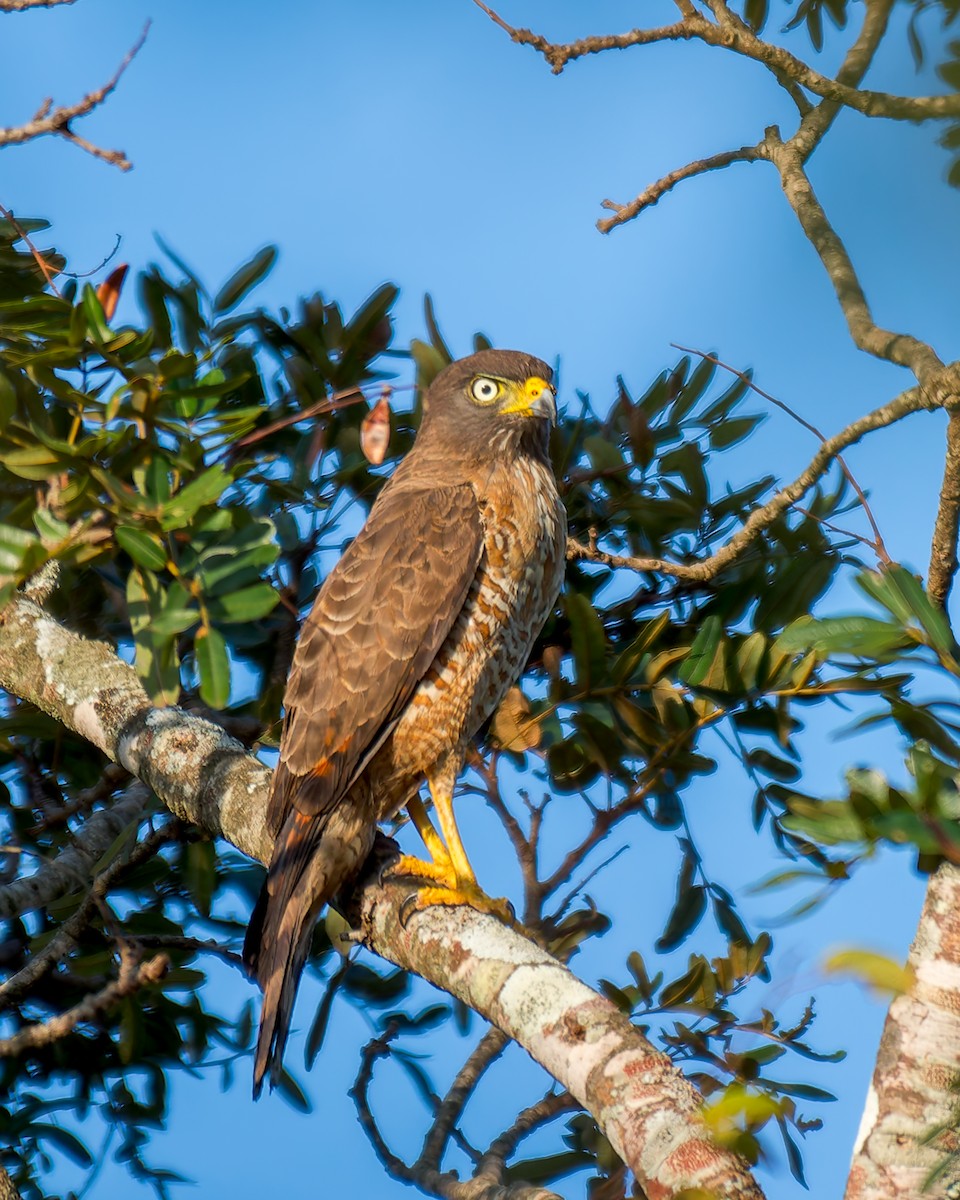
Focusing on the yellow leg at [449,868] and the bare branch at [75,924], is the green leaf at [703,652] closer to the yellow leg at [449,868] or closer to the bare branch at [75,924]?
the yellow leg at [449,868]

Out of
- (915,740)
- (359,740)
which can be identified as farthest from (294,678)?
(915,740)

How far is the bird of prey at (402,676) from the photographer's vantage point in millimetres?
2992

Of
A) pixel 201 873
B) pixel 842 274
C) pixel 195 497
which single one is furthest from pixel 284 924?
pixel 842 274

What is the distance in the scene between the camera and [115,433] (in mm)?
2379

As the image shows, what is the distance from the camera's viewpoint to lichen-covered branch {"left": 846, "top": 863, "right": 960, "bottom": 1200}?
5.06 ft

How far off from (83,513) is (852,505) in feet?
6.38

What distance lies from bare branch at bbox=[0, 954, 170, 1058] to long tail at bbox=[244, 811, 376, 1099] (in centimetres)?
77

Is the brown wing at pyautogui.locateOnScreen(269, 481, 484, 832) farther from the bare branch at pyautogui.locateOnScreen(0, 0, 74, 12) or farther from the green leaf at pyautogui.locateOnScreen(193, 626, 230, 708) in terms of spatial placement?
the bare branch at pyautogui.locateOnScreen(0, 0, 74, 12)

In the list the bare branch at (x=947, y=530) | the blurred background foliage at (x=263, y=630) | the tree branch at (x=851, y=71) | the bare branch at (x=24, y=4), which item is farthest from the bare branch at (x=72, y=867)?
the tree branch at (x=851, y=71)

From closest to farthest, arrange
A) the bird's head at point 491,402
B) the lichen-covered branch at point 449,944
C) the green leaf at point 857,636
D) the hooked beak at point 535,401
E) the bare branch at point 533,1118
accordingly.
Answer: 1. the green leaf at point 857,636
2. the lichen-covered branch at point 449,944
3. the bare branch at point 533,1118
4. the hooked beak at point 535,401
5. the bird's head at point 491,402

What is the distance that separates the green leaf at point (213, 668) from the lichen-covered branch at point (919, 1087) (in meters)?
1.19

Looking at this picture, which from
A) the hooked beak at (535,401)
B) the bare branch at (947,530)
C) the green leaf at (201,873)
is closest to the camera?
the bare branch at (947,530)

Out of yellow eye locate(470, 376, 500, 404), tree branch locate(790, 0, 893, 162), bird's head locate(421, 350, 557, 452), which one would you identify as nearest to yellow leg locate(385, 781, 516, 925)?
bird's head locate(421, 350, 557, 452)

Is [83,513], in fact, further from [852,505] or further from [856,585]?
[852,505]
